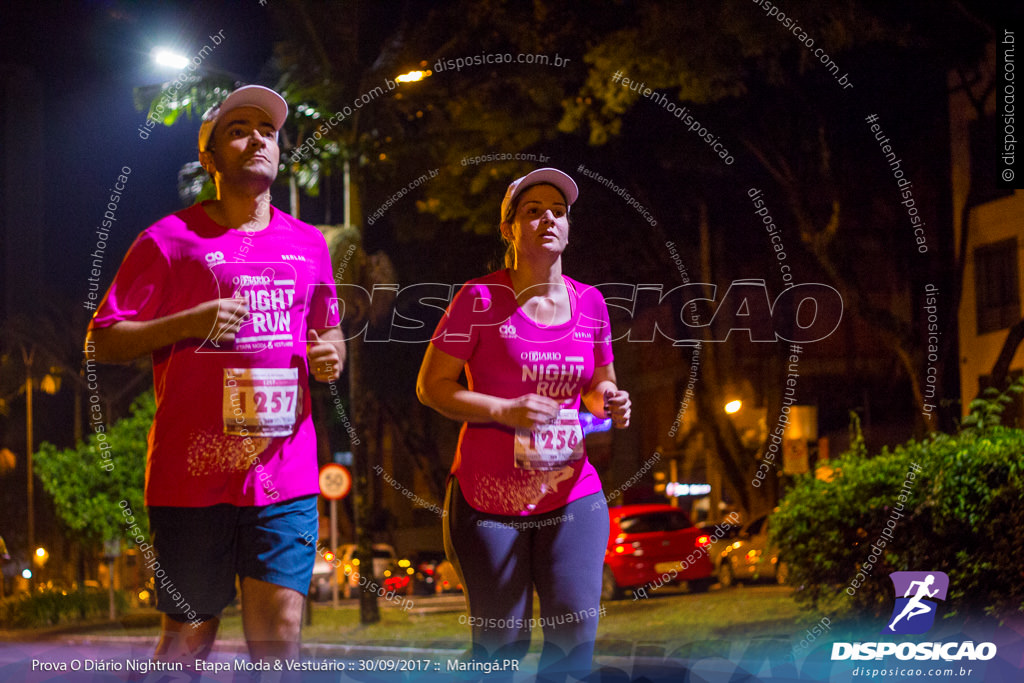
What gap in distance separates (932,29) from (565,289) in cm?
721

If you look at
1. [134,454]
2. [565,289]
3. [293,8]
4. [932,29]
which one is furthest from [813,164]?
[134,454]

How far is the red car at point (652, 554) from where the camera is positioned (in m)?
14.7

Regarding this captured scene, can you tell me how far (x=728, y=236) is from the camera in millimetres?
13992

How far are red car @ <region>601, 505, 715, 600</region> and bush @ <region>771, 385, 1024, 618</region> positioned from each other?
6.09m

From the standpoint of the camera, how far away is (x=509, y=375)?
4133 mm

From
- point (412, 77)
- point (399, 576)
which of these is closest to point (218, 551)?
point (412, 77)

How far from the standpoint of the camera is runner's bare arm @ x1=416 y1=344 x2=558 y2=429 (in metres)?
3.94

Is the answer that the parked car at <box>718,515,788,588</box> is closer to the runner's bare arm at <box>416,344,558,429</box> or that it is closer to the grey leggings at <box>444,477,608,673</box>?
the grey leggings at <box>444,477,608,673</box>

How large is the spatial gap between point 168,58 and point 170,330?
4130 millimetres

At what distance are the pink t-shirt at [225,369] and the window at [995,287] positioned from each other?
857 centimetres

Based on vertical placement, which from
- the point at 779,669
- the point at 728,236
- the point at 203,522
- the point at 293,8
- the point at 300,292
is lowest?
the point at 779,669

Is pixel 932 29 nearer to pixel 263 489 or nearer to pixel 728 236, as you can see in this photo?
pixel 728 236

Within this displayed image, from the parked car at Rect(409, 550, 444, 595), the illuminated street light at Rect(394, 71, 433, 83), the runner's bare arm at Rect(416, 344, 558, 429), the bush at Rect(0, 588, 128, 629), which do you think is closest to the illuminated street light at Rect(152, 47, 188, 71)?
the illuminated street light at Rect(394, 71, 433, 83)

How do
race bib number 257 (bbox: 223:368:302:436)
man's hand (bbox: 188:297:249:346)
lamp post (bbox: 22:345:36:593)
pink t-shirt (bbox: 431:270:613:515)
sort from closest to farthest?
1. man's hand (bbox: 188:297:249:346)
2. race bib number 257 (bbox: 223:368:302:436)
3. pink t-shirt (bbox: 431:270:613:515)
4. lamp post (bbox: 22:345:36:593)
